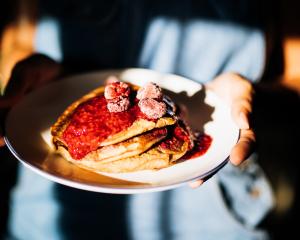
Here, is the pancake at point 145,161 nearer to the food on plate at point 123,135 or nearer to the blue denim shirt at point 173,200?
the food on plate at point 123,135

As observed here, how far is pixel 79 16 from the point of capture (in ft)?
5.54

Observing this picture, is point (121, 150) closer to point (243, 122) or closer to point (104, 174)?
point (104, 174)

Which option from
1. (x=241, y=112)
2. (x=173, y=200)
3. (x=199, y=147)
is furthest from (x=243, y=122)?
(x=173, y=200)

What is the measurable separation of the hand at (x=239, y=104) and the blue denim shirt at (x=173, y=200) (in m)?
0.27

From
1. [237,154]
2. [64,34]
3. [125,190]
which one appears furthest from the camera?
[64,34]

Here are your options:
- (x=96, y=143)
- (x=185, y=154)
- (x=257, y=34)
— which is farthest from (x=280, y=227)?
(x=96, y=143)

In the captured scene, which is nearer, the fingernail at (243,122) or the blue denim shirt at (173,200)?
the fingernail at (243,122)

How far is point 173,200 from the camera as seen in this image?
161 centimetres

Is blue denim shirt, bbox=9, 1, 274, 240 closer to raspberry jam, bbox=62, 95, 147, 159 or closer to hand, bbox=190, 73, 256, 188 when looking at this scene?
hand, bbox=190, 73, 256, 188

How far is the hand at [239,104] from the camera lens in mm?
1044

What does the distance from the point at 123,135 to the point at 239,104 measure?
44 cm

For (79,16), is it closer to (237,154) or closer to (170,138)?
(170,138)

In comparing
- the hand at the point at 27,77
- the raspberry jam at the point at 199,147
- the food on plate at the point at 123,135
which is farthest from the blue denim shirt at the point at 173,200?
the food on plate at the point at 123,135

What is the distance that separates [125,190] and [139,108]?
0.35 metres
